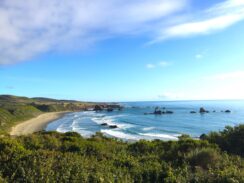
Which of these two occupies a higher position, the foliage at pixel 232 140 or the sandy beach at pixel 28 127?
the foliage at pixel 232 140

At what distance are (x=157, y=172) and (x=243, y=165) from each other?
2.57 meters

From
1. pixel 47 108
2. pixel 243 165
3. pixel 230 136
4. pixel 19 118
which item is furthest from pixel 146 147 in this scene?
pixel 47 108

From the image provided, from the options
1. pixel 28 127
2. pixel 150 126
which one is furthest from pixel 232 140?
pixel 28 127

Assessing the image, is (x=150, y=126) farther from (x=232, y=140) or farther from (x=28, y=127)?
(x=232, y=140)

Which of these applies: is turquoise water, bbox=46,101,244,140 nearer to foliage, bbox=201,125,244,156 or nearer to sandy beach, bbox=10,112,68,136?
sandy beach, bbox=10,112,68,136

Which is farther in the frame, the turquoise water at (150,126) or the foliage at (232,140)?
the turquoise water at (150,126)

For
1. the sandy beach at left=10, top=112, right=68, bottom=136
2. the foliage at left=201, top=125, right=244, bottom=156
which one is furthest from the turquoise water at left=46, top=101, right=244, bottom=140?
the foliage at left=201, top=125, right=244, bottom=156

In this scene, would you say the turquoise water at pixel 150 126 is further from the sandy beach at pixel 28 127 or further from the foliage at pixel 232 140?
the foliage at pixel 232 140

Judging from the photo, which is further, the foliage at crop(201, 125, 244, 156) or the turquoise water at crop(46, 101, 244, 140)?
the turquoise water at crop(46, 101, 244, 140)

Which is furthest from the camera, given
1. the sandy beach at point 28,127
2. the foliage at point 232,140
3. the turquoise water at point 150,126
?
the sandy beach at point 28,127

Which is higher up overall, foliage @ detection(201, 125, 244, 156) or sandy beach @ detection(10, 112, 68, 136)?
foliage @ detection(201, 125, 244, 156)

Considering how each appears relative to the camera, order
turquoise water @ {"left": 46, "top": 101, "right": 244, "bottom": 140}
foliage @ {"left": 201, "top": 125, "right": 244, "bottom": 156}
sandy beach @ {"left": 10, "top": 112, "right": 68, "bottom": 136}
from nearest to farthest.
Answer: foliage @ {"left": 201, "top": 125, "right": 244, "bottom": 156} → turquoise water @ {"left": 46, "top": 101, "right": 244, "bottom": 140} → sandy beach @ {"left": 10, "top": 112, "right": 68, "bottom": 136}

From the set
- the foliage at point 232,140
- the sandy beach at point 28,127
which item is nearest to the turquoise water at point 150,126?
the sandy beach at point 28,127

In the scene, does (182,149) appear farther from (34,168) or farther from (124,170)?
(34,168)
